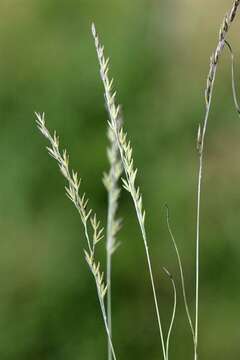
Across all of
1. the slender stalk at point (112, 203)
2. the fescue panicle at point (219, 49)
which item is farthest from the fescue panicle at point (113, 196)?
the fescue panicle at point (219, 49)

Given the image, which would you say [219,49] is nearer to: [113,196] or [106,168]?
[113,196]

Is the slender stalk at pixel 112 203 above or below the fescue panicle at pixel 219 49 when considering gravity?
below

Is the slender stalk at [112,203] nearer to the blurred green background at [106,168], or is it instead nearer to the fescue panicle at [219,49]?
the fescue panicle at [219,49]

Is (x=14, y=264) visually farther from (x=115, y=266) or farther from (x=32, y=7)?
(x=32, y=7)

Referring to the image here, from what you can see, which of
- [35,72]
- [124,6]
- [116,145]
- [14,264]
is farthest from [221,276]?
[116,145]

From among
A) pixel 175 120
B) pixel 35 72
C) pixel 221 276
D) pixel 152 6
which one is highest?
pixel 152 6

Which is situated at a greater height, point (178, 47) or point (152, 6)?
point (152, 6)

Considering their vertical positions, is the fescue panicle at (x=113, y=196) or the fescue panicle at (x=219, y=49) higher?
the fescue panicle at (x=219, y=49)

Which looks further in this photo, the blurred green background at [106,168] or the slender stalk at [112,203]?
the blurred green background at [106,168]

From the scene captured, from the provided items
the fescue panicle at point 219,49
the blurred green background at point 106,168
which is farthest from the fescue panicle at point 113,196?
the blurred green background at point 106,168
